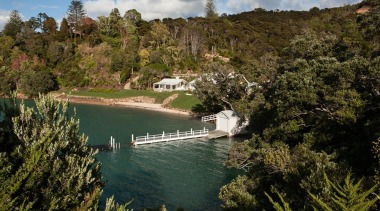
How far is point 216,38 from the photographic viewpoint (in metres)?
90.1

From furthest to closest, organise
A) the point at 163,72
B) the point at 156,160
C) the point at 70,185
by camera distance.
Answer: the point at 163,72 < the point at 156,160 < the point at 70,185

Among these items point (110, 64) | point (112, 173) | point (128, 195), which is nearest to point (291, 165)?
point (128, 195)

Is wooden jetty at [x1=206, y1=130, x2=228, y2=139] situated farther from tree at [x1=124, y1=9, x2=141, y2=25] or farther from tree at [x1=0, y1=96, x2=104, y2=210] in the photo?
tree at [x1=124, y1=9, x2=141, y2=25]

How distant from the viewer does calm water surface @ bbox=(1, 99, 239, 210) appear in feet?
69.8

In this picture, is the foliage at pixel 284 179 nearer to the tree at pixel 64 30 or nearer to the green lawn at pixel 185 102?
the green lawn at pixel 185 102

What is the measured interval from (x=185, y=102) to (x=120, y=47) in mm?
36240

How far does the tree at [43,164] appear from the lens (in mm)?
8484

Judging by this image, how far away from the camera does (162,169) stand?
26594 mm

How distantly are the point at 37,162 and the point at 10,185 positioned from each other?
1.17 metres

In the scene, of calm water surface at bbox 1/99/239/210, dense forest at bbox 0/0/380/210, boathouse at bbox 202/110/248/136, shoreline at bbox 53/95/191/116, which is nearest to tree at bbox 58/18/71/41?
dense forest at bbox 0/0/380/210

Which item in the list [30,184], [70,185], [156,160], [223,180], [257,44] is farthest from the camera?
[257,44]

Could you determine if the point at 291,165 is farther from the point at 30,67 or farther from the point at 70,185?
the point at 30,67

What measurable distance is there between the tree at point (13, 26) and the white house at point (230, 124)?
251ft

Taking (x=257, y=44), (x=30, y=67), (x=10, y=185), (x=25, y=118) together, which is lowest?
(x=10, y=185)
